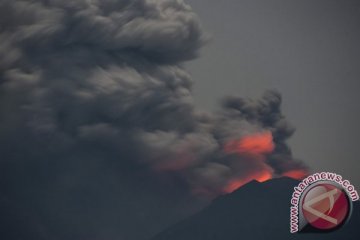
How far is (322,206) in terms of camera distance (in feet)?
95.9

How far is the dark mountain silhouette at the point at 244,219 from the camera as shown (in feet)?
238

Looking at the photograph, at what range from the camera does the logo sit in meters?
29.4

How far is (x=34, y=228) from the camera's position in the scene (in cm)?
5931

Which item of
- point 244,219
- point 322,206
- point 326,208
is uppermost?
point 244,219

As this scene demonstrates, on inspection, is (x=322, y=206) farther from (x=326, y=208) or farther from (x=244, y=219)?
(x=244, y=219)

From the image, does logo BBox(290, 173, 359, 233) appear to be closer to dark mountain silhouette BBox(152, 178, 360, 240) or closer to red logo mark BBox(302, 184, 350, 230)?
red logo mark BBox(302, 184, 350, 230)

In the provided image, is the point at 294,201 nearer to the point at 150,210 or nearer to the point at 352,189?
the point at 352,189

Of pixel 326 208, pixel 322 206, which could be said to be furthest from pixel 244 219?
pixel 322 206

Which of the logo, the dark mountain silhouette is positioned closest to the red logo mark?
the logo

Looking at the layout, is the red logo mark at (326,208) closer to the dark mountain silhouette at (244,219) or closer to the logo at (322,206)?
the logo at (322,206)

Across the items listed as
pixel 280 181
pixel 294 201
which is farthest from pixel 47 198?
pixel 280 181

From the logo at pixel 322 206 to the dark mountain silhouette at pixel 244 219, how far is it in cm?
3673

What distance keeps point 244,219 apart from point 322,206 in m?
53.5

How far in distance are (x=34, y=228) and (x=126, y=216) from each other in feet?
48.0
